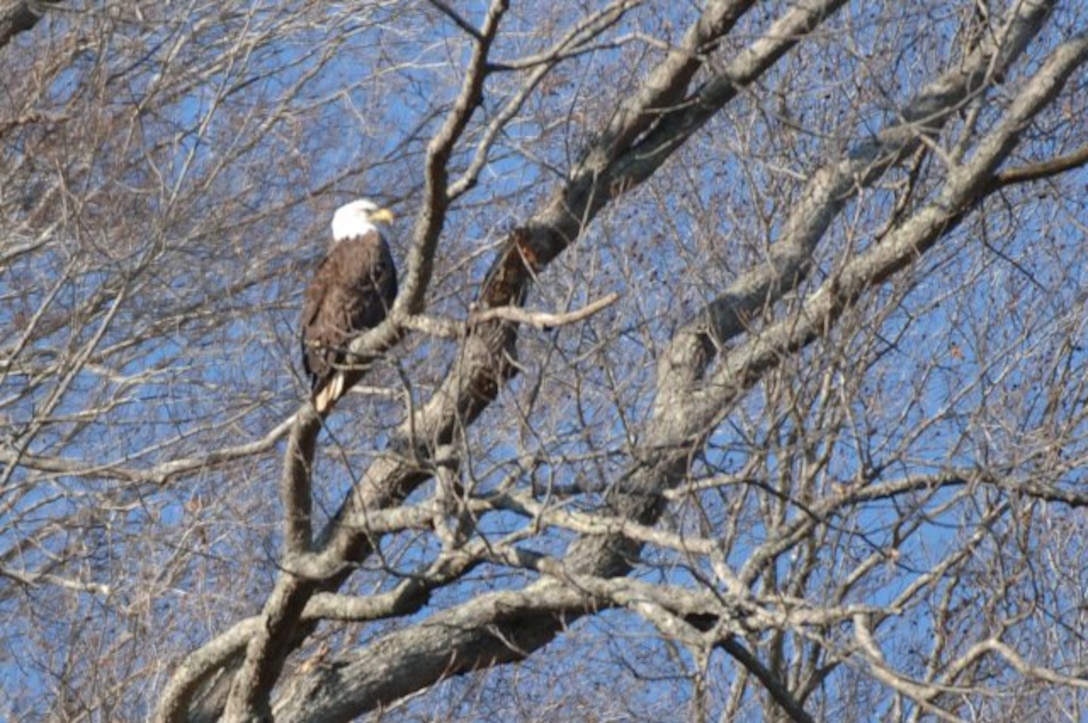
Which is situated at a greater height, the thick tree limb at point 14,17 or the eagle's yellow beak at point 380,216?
the thick tree limb at point 14,17

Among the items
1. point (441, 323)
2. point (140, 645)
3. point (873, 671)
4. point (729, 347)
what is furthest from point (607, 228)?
point (140, 645)

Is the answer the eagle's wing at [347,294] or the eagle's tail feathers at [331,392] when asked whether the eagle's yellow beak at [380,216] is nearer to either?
the eagle's wing at [347,294]

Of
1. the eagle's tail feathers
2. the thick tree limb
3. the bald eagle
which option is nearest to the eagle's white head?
the bald eagle

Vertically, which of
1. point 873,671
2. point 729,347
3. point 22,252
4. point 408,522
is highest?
point 22,252

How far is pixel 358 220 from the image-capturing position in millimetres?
9109

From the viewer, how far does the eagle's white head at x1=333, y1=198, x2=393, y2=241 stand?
8984mm

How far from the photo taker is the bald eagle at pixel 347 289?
7.32 m

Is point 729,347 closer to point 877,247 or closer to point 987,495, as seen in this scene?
point 877,247

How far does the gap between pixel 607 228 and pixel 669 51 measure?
0.71 m

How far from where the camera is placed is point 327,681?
6.49 metres

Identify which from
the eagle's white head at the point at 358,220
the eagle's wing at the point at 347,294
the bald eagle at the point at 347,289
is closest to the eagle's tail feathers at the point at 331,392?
the bald eagle at the point at 347,289

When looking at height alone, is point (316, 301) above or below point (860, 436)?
above

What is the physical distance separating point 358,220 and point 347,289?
0.97 metres

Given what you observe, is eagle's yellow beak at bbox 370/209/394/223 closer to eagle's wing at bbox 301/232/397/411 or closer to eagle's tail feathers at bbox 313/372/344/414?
eagle's wing at bbox 301/232/397/411
